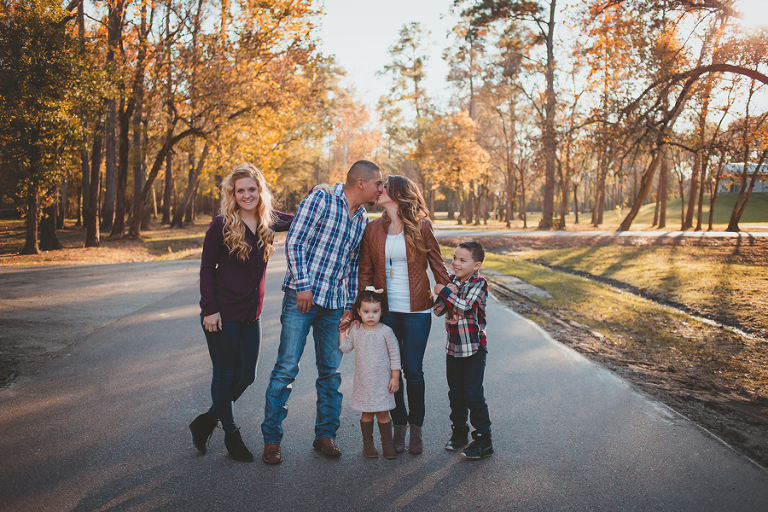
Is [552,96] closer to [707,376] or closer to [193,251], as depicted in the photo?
[193,251]

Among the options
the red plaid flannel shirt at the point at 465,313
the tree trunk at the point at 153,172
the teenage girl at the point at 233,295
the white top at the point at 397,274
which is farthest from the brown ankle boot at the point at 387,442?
the tree trunk at the point at 153,172

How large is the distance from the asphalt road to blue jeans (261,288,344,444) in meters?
0.24

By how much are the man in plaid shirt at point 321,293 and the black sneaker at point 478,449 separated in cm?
94

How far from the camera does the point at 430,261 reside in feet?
13.8

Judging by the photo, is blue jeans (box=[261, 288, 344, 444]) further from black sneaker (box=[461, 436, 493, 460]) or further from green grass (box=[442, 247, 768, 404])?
green grass (box=[442, 247, 768, 404])

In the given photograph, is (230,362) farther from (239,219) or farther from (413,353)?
(413,353)

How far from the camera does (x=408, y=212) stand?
4.13m

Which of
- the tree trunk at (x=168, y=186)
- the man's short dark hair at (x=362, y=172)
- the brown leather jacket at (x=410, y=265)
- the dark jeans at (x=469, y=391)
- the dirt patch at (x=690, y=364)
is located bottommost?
the dirt patch at (x=690, y=364)

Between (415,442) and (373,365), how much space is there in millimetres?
671

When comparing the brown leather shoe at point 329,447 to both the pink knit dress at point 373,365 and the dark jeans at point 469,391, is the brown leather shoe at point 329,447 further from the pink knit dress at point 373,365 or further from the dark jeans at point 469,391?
the dark jeans at point 469,391

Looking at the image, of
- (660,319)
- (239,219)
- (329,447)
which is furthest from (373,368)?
(660,319)

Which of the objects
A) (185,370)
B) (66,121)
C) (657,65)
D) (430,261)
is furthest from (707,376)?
(66,121)

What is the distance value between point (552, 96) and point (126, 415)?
29.5 m

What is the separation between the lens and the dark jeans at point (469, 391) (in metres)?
4.04
